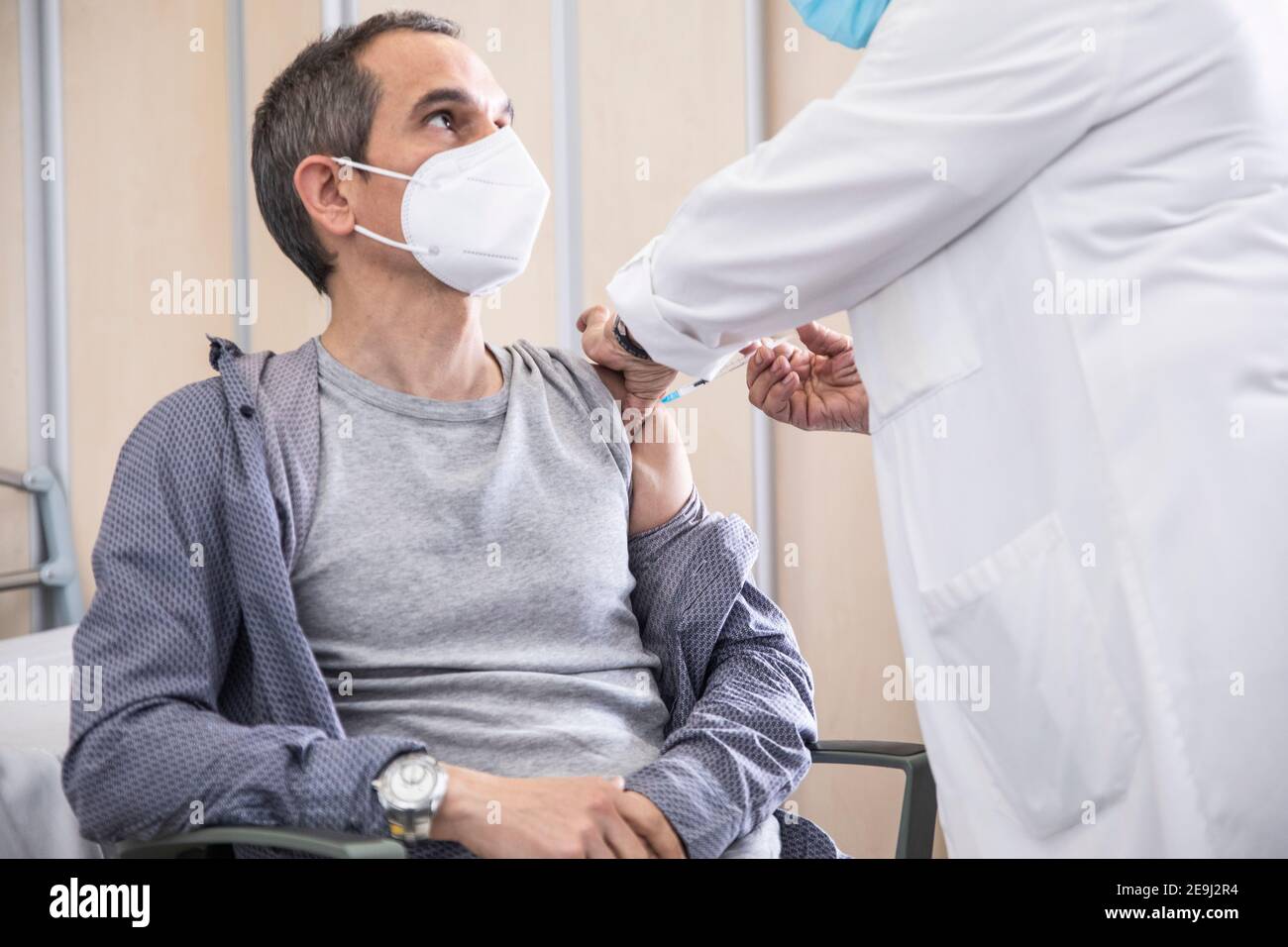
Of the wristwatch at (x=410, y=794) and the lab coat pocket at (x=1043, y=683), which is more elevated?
the lab coat pocket at (x=1043, y=683)

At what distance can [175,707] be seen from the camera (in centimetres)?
121

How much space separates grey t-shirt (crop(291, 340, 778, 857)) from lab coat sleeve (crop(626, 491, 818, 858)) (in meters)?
0.05

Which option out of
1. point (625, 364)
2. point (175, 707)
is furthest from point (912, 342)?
point (175, 707)

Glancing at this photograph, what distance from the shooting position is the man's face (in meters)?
1.54

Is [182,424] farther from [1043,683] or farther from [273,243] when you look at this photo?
[273,243]

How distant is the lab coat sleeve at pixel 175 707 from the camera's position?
1168 mm

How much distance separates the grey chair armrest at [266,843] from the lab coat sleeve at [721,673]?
0.37 m

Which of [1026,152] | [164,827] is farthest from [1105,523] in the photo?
[164,827]

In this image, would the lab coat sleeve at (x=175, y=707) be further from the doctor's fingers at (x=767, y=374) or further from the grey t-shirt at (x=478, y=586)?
the doctor's fingers at (x=767, y=374)

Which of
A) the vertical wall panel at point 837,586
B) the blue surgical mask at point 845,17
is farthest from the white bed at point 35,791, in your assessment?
the vertical wall panel at point 837,586

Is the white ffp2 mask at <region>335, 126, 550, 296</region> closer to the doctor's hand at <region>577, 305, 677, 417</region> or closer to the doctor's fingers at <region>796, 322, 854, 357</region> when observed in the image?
the doctor's hand at <region>577, 305, 677, 417</region>

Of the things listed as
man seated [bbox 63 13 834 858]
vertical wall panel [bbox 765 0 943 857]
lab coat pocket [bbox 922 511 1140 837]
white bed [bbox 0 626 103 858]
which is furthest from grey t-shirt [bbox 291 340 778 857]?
vertical wall panel [bbox 765 0 943 857]

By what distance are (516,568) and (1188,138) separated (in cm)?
84
